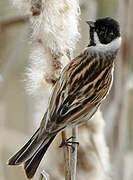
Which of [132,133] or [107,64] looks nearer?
[107,64]

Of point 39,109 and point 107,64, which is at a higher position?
point 107,64

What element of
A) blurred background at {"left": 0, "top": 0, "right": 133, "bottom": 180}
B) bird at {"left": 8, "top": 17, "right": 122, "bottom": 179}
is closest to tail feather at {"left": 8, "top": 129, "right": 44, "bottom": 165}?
bird at {"left": 8, "top": 17, "right": 122, "bottom": 179}

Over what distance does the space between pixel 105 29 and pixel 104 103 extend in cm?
79

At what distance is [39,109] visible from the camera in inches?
75.4

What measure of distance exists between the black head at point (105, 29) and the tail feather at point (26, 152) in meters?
A: 0.58

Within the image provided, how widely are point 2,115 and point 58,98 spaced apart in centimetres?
61

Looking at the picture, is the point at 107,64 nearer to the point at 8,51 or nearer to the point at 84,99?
the point at 84,99

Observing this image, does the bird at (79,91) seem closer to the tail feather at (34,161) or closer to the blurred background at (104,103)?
the tail feather at (34,161)

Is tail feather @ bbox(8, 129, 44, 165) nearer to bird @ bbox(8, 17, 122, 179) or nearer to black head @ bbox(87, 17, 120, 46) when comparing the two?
bird @ bbox(8, 17, 122, 179)

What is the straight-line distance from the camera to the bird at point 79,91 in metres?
1.74

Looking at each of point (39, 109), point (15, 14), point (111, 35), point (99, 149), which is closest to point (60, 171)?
point (99, 149)

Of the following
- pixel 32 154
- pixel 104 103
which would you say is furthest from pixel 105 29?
pixel 104 103

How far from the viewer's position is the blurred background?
2396 mm

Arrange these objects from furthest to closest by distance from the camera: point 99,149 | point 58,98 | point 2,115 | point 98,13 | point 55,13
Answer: point 98,13, point 2,115, point 99,149, point 58,98, point 55,13
